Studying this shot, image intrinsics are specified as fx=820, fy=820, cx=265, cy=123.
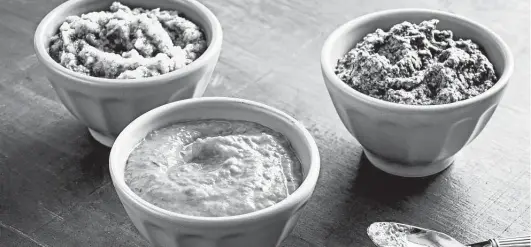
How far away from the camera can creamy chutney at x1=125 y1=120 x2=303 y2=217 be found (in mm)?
1214

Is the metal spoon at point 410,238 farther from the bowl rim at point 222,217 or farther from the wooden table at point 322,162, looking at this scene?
the bowl rim at point 222,217

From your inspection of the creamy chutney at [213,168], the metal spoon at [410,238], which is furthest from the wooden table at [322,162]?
the creamy chutney at [213,168]

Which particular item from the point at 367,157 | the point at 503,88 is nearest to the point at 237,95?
the point at 367,157

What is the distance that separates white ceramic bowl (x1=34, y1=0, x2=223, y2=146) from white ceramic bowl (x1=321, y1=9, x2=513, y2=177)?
0.80 ft

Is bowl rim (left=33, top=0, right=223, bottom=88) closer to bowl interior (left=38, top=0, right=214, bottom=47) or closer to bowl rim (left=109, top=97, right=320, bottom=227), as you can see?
bowl interior (left=38, top=0, right=214, bottom=47)

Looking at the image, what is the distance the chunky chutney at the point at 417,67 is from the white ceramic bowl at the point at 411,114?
32mm

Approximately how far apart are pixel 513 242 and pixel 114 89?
743 mm

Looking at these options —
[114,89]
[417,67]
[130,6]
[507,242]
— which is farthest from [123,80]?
[507,242]

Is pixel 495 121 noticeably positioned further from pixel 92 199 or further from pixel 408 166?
pixel 92 199

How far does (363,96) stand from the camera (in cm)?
143

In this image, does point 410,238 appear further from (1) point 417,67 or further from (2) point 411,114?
(1) point 417,67

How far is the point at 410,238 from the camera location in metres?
1.39

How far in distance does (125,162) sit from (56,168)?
31cm

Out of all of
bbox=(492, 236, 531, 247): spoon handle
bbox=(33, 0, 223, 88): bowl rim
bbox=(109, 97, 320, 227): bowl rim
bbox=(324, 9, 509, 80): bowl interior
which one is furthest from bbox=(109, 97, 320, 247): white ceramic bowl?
bbox=(492, 236, 531, 247): spoon handle
